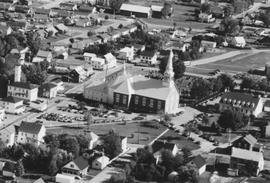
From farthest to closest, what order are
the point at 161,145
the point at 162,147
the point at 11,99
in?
the point at 11,99
the point at 161,145
the point at 162,147

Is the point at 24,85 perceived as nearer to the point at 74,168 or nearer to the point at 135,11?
the point at 74,168

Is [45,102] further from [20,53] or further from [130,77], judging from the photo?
[20,53]

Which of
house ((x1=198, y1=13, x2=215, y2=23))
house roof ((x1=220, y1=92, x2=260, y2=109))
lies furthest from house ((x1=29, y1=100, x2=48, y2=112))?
house ((x1=198, y1=13, x2=215, y2=23))

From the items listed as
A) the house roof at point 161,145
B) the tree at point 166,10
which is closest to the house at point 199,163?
the house roof at point 161,145

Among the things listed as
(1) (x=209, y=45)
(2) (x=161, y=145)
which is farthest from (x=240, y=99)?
(1) (x=209, y=45)

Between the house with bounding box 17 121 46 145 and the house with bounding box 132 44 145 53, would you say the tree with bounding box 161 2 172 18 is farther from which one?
the house with bounding box 17 121 46 145
